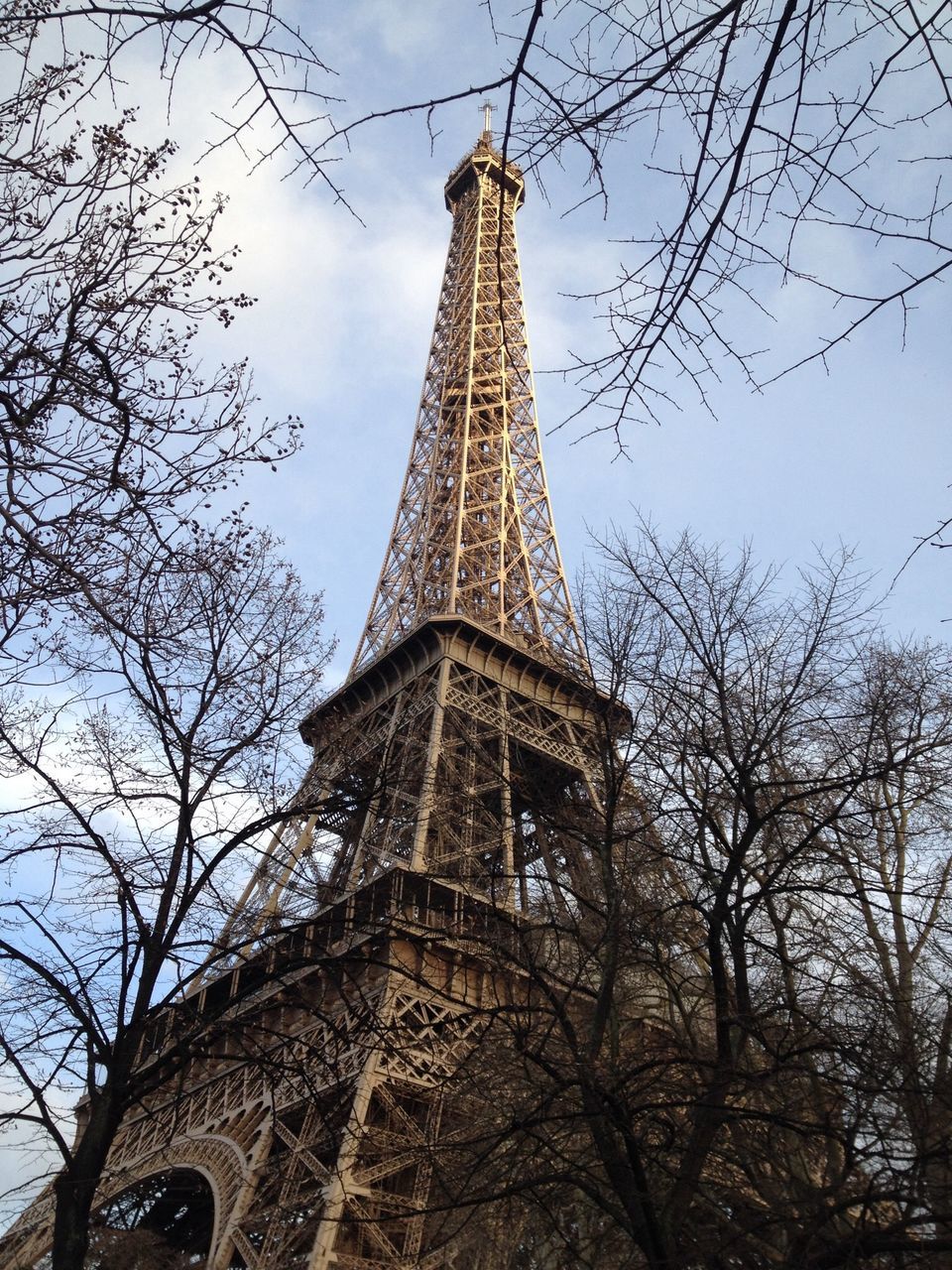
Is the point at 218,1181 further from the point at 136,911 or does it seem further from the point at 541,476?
the point at 541,476

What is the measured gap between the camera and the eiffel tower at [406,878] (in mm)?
8469

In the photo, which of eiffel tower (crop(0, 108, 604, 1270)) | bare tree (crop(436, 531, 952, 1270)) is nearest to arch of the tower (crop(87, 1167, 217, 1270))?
eiffel tower (crop(0, 108, 604, 1270))

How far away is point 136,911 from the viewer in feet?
25.5

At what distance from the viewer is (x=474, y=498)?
131 ft

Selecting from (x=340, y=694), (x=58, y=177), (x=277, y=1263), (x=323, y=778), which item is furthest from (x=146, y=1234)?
(x=58, y=177)

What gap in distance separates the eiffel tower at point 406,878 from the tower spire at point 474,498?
0.12 metres

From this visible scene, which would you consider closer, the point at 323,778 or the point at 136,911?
the point at 136,911

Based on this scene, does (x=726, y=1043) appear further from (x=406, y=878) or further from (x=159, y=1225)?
(x=159, y=1225)

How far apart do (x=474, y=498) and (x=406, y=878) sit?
27117 millimetres

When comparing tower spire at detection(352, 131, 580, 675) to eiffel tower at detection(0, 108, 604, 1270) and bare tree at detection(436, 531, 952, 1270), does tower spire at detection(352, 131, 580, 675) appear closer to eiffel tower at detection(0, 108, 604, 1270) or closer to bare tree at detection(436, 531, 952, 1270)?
eiffel tower at detection(0, 108, 604, 1270)

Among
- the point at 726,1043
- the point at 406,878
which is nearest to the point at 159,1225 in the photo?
the point at 406,878

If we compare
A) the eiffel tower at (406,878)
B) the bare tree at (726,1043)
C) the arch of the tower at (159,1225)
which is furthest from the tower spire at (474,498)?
the bare tree at (726,1043)

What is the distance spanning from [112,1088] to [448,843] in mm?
17240

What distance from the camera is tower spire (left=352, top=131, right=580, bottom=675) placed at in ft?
115
